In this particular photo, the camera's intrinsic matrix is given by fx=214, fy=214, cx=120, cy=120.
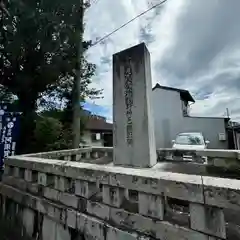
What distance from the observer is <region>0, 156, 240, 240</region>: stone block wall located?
4.78ft

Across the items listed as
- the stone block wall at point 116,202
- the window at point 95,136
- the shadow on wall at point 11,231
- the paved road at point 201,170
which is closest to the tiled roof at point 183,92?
the window at point 95,136

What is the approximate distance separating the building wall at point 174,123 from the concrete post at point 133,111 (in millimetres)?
10771

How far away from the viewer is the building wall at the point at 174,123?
49.1 feet

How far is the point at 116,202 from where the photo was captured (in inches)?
79.7

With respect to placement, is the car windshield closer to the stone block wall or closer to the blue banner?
the blue banner

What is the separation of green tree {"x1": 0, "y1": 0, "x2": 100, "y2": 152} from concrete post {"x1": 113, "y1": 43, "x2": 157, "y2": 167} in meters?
4.29

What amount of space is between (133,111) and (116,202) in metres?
2.80

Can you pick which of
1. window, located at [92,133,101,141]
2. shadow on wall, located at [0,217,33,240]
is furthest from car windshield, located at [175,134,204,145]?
shadow on wall, located at [0,217,33,240]

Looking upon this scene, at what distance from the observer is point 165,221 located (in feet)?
5.54

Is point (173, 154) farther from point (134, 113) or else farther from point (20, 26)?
point (20, 26)

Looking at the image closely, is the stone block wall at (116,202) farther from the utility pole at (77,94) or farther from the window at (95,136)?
the window at (95,136)

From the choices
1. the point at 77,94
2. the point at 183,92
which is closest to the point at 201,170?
the point at 77,94

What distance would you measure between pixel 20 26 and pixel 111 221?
8.02m

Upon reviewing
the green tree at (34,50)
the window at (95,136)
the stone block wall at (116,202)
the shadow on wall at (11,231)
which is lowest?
the shadow on wall at (11,231)
